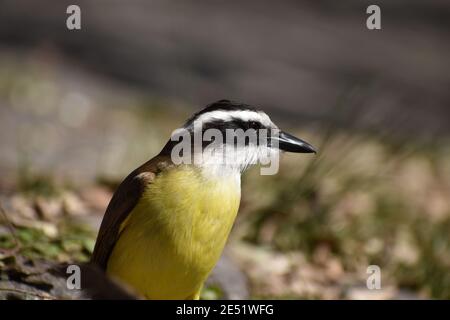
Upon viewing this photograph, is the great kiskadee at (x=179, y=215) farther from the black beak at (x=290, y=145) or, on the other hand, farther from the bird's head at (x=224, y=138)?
the black beak at (x=290, y=145)

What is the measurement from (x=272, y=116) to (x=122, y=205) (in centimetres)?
735

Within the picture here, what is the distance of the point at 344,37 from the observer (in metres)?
17.7

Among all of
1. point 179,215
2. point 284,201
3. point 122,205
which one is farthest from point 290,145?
point 284,201

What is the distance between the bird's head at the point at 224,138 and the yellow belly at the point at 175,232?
141 millimetres

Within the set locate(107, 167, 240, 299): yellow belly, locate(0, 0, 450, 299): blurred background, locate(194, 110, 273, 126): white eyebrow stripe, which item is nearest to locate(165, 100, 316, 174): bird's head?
locate(194, 110, 273, 126): white eyebrow stripe

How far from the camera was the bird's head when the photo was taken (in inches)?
234

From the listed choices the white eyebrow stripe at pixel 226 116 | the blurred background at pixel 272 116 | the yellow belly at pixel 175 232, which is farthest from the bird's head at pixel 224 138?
the blurred background at pixel 272 116

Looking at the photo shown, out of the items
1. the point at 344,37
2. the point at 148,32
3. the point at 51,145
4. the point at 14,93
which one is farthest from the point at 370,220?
the point at 344,37

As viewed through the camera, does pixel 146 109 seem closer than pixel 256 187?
No

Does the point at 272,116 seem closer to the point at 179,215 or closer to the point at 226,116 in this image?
the point at 226,116

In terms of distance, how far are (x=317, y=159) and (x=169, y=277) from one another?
3.17 metres

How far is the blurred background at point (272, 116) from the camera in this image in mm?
7980

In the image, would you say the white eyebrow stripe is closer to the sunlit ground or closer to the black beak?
the black beak

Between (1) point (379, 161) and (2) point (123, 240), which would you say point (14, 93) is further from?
(2) point (123, 240)
